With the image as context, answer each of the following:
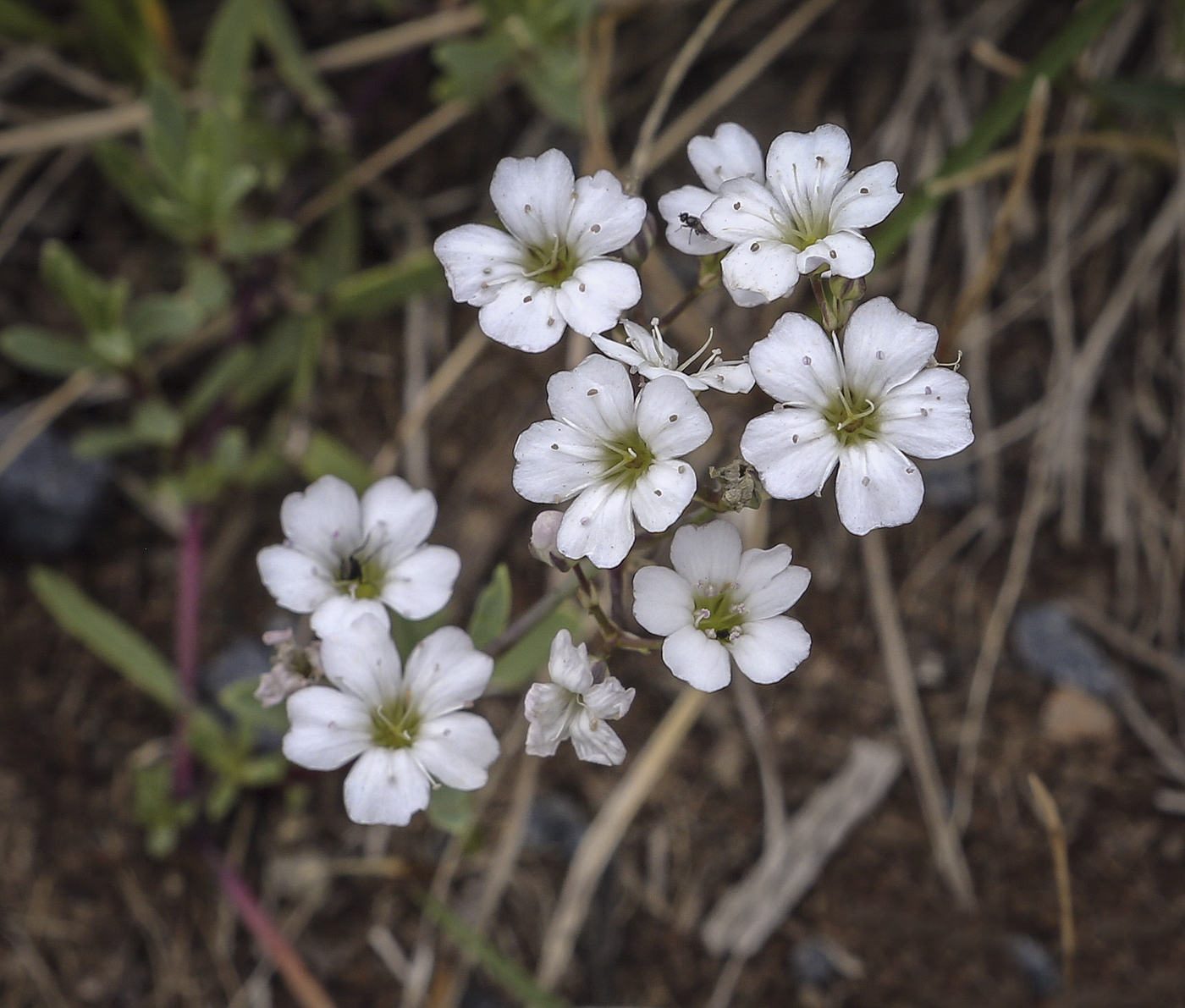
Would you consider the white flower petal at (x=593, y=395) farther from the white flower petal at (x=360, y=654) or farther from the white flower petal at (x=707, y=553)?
the white flower petal at (x=360, y=654)

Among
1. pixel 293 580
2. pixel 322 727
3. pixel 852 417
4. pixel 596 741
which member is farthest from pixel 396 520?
pixel 852 417

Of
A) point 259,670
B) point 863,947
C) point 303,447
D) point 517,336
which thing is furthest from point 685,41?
point 863,947

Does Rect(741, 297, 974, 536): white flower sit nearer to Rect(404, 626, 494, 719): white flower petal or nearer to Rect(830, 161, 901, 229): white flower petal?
Rect(830, 161, 901, 229): white flower petal

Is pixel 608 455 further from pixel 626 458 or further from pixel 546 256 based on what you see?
pixel 546 256

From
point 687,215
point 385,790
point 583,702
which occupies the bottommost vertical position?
point 385,790

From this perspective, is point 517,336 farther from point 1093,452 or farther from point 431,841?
point 1093,452

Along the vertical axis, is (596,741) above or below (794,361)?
below

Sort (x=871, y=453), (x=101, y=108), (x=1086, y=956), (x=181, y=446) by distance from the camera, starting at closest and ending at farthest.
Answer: (x=871, y=453) < (x=1086, y=956) < (x=181, y=446) < (x=101, y=108)
